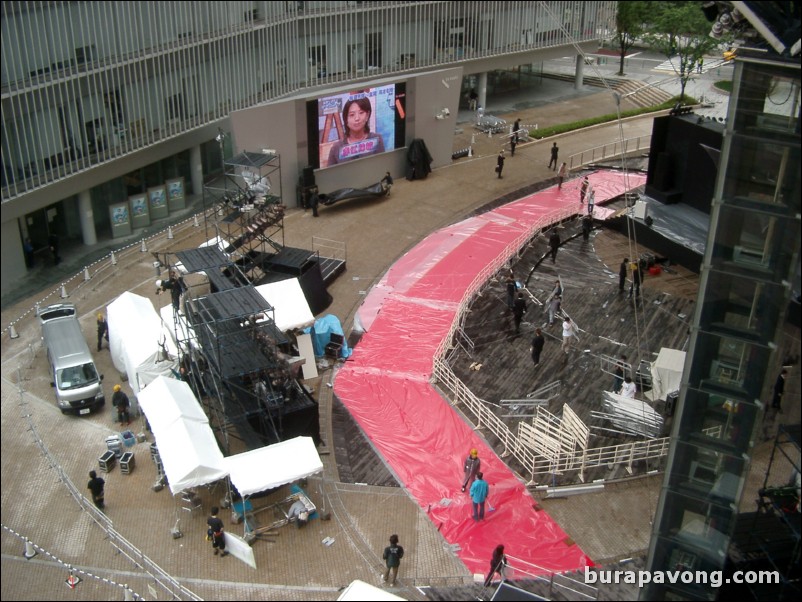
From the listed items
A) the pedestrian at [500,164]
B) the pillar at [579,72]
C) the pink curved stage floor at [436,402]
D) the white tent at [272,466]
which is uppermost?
the pillar at [579,72]

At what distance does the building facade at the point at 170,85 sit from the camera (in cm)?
3161

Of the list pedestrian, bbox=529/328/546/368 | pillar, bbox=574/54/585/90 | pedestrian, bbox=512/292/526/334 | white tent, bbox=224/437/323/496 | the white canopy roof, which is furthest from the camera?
pillar, bbox=574/54/585/90

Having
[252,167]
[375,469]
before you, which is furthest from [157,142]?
[375,469]

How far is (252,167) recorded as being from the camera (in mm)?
33406

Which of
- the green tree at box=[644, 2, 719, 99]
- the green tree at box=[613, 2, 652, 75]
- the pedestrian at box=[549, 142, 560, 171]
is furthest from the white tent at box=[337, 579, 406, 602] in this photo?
the green tree at box=[613, 2, 652, 75]

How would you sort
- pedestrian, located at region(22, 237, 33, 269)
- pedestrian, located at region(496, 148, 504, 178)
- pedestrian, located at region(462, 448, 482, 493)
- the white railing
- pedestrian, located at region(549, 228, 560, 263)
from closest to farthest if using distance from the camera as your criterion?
1. pedestrian, located at region(462, 448, 482, 493)
2. pedestrian, located at region(549, 228, 560, 263)
3. pedestrian, located at region(22, 237, 33, 269)
4. pedestrian, located at region(496, 148, 504, 178)
5. the white railing

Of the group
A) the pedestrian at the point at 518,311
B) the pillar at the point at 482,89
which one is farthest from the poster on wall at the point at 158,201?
the pillar at the point at 482,89

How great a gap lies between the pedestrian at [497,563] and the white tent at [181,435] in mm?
6035

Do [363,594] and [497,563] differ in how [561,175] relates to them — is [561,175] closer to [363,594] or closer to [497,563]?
[497,563]

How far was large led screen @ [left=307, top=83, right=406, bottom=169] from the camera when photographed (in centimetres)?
3616

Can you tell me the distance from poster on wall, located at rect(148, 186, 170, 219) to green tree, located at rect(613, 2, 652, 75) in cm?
3187

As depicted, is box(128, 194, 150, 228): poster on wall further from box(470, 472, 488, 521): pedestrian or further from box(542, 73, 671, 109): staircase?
box(542, 73, 671, 109): staircase

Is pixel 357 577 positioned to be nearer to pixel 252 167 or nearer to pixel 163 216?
pixel 252 167

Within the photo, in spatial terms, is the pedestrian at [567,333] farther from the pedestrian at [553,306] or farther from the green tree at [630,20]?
the green tree at [630,20]
